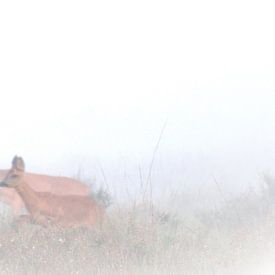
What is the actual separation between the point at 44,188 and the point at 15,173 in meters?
0.57

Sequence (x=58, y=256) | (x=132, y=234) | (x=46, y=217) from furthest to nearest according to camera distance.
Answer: (x=46, y=217), (x=132, y=234), (x=58, y=256)

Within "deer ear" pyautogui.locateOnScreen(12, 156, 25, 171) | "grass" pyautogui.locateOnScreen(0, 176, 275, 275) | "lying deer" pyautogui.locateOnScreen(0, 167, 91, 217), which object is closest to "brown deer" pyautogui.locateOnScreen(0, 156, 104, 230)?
"deer ear" pyautogui.locateOnScreen(12, 156, 25, 171)

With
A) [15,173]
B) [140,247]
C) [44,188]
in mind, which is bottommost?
[140,247]

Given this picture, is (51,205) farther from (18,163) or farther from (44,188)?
(18,163)

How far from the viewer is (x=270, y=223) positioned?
51.4 ft

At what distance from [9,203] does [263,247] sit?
195 inches

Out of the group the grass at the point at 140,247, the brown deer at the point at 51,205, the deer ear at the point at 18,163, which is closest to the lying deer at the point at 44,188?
the brown deer at the point at 51,205

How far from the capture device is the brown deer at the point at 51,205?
1602 centimetres

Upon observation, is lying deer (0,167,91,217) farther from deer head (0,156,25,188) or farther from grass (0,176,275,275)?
grass (0,176,275,275)

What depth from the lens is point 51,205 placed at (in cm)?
1667

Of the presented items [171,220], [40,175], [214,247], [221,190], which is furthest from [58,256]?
[221,190]

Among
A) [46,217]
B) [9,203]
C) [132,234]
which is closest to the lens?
[132,234]

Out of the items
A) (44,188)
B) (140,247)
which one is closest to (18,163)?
(44,188)

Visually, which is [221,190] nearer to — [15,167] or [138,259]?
[15,167]
